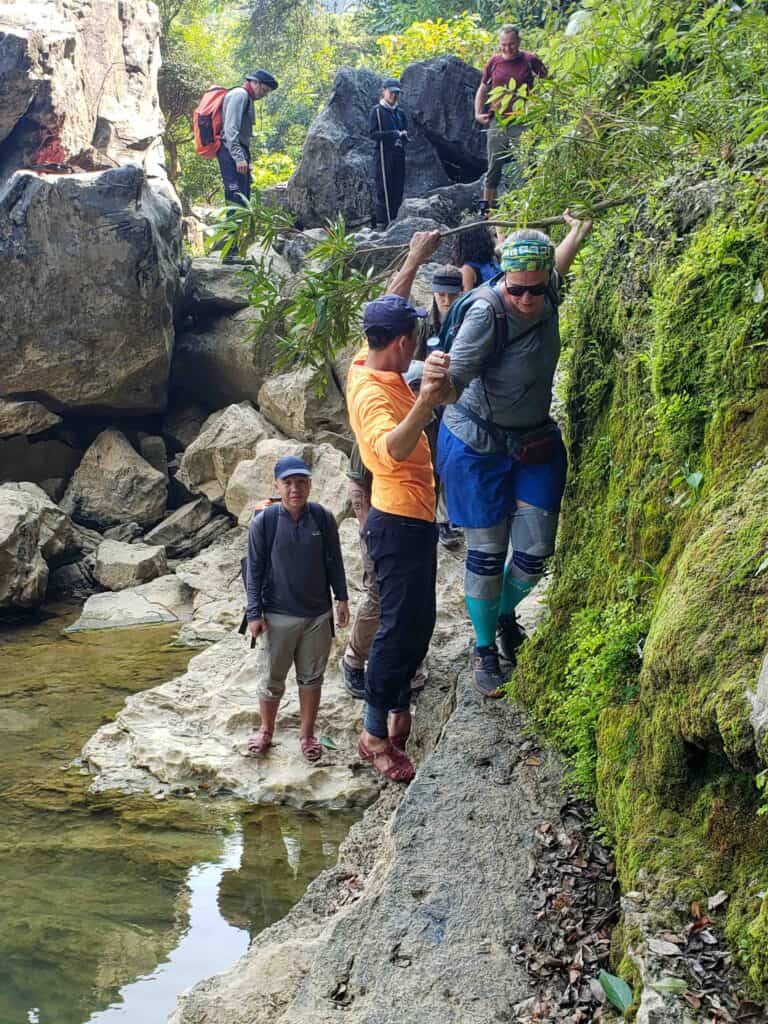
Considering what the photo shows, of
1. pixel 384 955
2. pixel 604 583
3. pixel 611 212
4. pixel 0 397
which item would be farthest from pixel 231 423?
pixel 384 955

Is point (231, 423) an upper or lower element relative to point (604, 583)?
lower

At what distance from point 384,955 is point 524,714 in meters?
1.65

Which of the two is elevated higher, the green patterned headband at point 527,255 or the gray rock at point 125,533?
the green patterned headband at point 527,255

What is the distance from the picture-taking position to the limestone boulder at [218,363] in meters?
13.5

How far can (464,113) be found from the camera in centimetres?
1548

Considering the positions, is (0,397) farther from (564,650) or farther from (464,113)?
(564,650)

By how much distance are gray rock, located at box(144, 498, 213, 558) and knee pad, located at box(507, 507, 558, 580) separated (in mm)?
8065

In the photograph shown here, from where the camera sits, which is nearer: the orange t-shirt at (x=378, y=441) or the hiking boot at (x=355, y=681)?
the orange t-shirt at (x=378, y=441)

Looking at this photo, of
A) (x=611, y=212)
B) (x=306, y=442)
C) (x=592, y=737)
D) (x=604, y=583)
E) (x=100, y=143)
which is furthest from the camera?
(x=100, y=143)

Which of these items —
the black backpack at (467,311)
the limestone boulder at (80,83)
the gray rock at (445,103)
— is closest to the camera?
the black backpack at (467,311)

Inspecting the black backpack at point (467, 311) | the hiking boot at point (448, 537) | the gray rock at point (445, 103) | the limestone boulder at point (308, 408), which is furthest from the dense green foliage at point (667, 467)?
the gray rock at point (445, 103)

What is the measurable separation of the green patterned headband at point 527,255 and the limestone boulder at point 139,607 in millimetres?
6631

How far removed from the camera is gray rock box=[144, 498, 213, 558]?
1217 cm

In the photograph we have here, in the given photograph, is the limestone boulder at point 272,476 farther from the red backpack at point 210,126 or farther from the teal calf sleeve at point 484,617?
the teal calf sleeve at point 484,617
